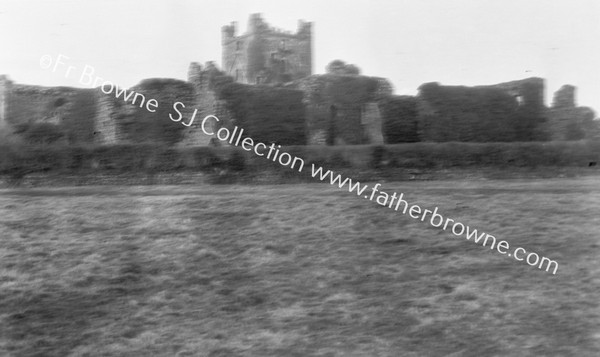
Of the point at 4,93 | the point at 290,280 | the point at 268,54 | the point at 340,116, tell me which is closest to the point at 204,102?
the point at 340,116

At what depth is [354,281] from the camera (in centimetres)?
818

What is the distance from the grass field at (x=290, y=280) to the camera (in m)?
6.82

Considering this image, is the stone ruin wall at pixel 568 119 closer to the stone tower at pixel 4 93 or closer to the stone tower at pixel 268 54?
the stone tower at pixel 4 93

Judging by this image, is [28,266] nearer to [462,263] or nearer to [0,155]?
[462,263]

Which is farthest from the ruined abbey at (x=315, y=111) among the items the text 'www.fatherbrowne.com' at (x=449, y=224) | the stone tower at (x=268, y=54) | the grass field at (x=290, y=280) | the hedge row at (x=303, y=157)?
the stone tower at (x=268, y=54)

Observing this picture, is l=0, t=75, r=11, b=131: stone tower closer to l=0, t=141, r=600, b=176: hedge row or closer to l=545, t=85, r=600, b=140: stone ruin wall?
l=0, t=141, r=600, b=176: hedge row

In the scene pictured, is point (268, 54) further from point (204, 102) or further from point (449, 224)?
point (449, 224)

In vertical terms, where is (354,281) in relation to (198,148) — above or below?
below

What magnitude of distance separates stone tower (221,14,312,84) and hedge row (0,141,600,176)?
3291 cm

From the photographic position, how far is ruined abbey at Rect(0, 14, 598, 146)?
22.5 m

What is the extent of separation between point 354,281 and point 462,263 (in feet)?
4.83

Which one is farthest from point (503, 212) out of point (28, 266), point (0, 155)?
point (0, 155)

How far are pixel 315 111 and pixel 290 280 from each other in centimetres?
1624

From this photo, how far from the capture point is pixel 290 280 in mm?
8188
